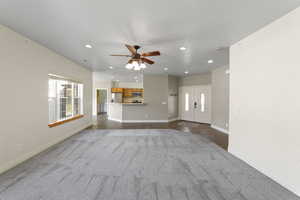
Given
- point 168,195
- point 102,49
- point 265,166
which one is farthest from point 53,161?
point 265,166

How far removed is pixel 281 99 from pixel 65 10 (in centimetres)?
366

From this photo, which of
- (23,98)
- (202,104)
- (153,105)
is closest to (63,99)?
(23,98)

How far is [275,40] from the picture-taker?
220 cm

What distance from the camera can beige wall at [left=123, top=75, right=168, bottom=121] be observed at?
7348mm

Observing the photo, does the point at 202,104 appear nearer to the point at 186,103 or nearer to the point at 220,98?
the point at 186,103

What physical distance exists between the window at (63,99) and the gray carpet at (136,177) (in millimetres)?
1194

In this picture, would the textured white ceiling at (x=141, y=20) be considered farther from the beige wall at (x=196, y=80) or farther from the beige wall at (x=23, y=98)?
the beige wall at (x=196, y=80)

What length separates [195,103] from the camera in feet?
24.4

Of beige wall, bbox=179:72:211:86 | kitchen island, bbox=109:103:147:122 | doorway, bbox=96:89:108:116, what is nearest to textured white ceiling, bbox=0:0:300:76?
beige wall, bbox=179:72:211:86

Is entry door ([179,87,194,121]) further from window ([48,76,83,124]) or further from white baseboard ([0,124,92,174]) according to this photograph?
white baseboard ([0,124,92,174])

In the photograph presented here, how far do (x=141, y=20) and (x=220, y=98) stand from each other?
4.87 metres

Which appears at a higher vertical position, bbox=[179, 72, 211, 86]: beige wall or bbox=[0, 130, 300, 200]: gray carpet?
bbox=[179, 72, 211, 86]: beige wall

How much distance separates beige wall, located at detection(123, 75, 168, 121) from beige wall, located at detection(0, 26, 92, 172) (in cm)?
389

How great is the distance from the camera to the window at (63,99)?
3882mm
